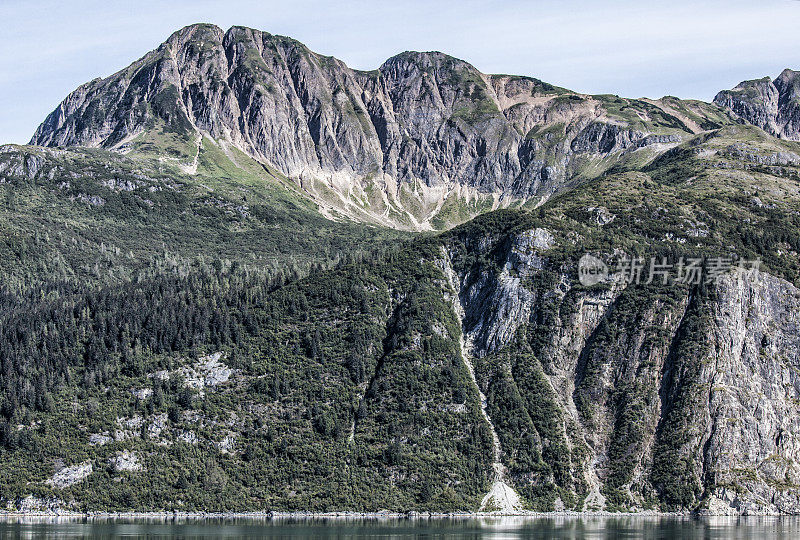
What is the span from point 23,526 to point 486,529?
7945cm

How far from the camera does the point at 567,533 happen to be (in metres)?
173

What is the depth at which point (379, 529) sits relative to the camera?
181000mm

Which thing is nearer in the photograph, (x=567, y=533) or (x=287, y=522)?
(x=567, y=533)

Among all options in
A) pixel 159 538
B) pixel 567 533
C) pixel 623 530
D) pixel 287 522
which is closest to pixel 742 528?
pixel 623 530

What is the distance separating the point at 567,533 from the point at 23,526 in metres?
92.2

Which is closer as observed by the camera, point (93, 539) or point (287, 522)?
point (93, 539)

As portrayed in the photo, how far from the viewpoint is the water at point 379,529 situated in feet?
541

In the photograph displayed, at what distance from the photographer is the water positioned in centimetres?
16488

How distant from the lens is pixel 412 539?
160750 mm

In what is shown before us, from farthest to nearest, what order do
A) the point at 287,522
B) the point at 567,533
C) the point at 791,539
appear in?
the point at 287,522 → the point at 567,533 → the point at 791,539

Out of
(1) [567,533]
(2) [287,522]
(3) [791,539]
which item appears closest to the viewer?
(3) [791,539]

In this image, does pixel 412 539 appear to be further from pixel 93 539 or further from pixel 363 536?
Result: pixel 93 539

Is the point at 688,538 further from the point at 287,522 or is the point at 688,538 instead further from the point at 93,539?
the point at 93,539

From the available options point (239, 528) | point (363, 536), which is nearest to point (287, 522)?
point (239, 528)
